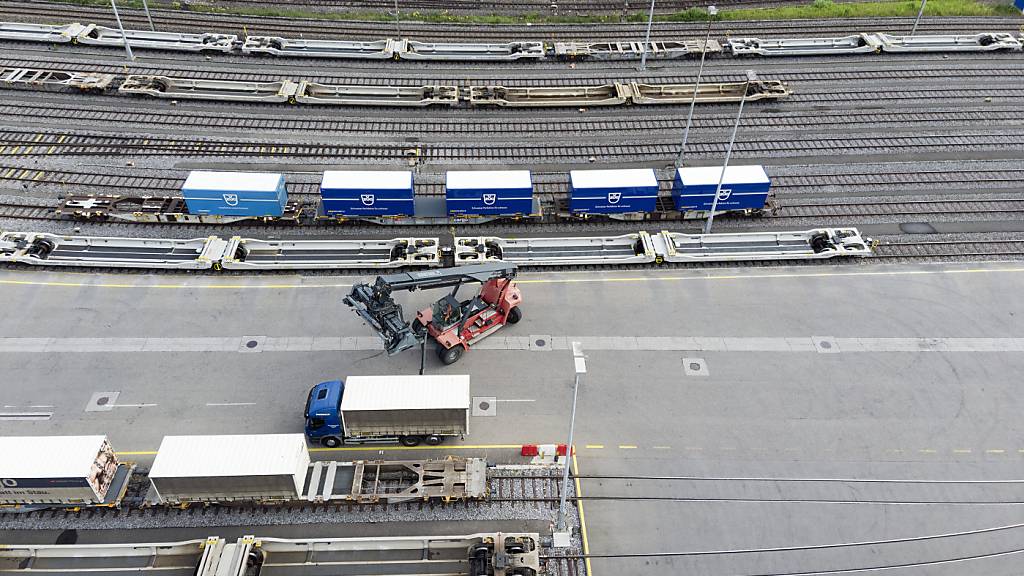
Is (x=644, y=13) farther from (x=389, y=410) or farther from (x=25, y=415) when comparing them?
(x=25, y=415)

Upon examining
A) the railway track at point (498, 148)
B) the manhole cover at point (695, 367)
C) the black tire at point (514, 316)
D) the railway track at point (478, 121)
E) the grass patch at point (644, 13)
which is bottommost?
the manhole cover at point (695, 367)

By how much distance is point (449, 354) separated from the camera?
35.2 meters

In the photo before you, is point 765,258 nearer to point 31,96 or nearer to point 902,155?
point 902,155

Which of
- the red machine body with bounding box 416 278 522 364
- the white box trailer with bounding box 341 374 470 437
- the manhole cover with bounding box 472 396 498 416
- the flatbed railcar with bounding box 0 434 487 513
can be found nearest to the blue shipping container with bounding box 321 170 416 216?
the red machine body with bounding box 416 278 522 364

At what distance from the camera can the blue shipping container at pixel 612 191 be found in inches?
1702

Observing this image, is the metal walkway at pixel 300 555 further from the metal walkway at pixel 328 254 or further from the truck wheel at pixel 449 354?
the metal walkway at pixel 328 254

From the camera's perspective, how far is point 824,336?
37.5m

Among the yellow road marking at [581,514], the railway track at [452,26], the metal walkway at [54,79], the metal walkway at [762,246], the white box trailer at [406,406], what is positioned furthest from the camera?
the railway track at [452,26]

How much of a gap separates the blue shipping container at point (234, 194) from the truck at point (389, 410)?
15780mm

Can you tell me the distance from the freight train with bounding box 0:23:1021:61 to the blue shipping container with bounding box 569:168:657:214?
20.1 metres

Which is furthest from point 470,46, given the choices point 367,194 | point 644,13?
point 367,194

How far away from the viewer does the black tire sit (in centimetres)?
3719

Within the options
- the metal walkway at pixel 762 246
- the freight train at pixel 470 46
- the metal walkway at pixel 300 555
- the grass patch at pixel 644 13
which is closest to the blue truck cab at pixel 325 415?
the metal walkway at pixel 300 555

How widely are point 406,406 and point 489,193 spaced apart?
56.0 feet
